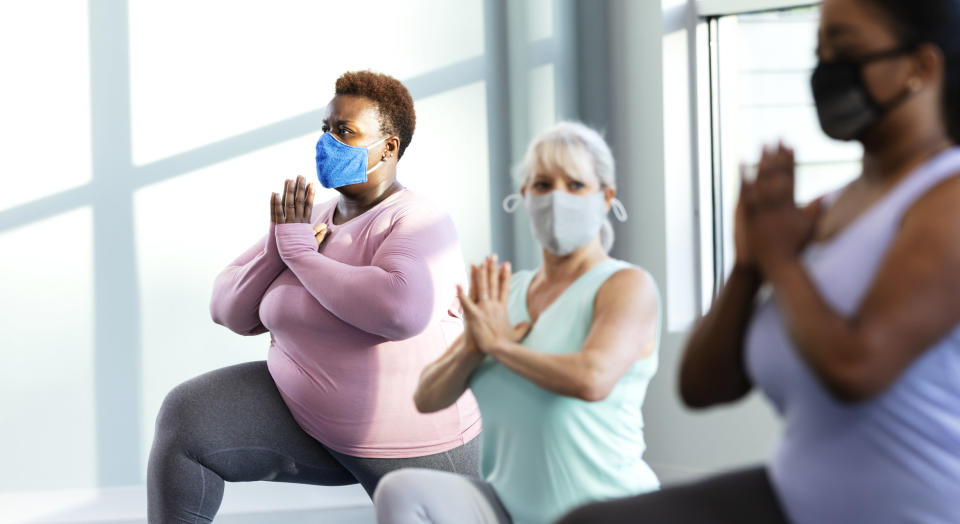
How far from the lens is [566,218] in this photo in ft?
5.55

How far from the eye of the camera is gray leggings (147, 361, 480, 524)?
7.25ft

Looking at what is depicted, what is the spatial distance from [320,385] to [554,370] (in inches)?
32.9

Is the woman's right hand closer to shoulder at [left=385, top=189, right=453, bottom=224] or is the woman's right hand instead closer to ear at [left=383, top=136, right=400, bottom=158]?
shoulder at [left=385, top=189, right=453, bottom=224]

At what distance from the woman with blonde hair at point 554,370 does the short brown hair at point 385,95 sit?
755mm

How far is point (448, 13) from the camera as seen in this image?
3.92m

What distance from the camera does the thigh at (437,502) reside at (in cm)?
164

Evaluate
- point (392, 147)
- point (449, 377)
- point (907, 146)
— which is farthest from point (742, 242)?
point (392, 147)

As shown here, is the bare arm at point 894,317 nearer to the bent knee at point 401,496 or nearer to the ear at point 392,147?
the bent knee at point 401,496

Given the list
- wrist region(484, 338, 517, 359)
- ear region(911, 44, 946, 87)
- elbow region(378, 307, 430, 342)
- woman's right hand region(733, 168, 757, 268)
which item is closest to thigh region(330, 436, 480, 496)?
elbow region(378, 307, 430, 342)

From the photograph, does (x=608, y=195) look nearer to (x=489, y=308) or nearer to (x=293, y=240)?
(x=489, y=308)

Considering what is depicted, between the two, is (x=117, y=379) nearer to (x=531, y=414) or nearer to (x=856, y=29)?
(x=531, y=414)

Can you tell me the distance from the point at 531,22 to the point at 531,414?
8.18ft

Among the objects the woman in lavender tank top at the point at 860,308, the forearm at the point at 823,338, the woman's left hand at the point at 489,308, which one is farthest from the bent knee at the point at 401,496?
the forearm at the point at 823,338

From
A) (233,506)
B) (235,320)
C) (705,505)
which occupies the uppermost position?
(705,505)
